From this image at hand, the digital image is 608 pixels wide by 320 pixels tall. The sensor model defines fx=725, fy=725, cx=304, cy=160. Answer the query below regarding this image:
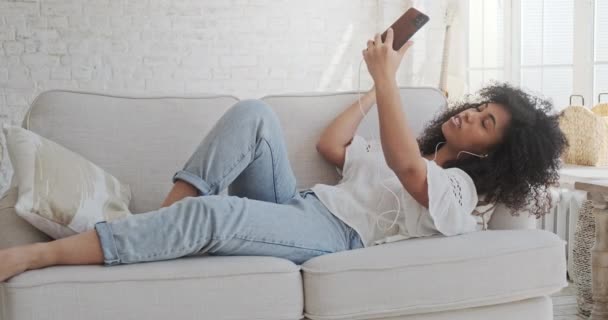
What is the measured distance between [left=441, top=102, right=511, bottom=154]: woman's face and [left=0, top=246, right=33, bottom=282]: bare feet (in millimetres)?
1206

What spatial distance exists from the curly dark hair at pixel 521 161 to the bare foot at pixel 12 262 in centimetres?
121

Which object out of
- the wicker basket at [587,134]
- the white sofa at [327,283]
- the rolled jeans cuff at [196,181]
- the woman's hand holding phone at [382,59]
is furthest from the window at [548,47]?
the rolled jeans cuff at [196,181]

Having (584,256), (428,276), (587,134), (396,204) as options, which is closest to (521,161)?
(396,204)

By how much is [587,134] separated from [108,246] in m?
2.33

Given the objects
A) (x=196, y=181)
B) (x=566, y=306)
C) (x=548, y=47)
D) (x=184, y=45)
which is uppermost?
(x=184, y=45)

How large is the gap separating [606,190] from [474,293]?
82cm

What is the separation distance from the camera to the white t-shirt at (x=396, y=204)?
6.26 ft

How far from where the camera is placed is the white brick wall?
4816 mm

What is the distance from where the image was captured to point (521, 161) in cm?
205

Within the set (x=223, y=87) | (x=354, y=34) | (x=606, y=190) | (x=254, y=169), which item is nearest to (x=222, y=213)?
Result: (x=254, y=169)

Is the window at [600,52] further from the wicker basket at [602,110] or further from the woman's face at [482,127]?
the woman's face at [482,127]

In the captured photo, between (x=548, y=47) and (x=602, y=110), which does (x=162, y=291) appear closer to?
(x=602, y=110)

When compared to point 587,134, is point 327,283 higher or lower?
lower

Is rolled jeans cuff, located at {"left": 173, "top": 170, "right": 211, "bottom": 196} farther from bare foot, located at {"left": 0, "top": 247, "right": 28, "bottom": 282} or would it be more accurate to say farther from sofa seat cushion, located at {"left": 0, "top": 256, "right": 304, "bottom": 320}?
bare foot, located at {"left": 0, "top": 247, "right": 28, "bottom": 282}
